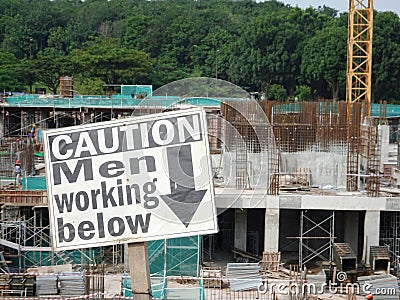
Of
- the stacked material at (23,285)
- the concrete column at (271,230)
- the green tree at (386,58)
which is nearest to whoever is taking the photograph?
the stacked material at (23,285)

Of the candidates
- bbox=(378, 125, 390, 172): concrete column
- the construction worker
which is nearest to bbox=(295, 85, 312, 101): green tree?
bbox=(378, 125, 390, 172): concrete column

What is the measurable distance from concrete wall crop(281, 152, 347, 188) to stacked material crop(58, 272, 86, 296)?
8.31m

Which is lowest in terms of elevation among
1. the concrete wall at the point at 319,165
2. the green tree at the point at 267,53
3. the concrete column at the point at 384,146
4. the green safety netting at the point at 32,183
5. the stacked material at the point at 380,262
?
the stacked material at the point at 380,262

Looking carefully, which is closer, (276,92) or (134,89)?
(134,89)

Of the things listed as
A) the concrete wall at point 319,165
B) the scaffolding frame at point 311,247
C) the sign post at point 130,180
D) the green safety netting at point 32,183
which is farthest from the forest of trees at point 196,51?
the sign post at point 130,180

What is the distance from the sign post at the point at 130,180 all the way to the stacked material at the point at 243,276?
1128cm

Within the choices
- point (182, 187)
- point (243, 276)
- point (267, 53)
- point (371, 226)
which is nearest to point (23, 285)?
point (243, 276)

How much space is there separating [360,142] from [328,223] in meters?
2.73

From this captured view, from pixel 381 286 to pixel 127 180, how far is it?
12.3 m

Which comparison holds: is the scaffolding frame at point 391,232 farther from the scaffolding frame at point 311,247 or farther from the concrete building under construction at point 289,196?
the scaffolding frame at point 311,247

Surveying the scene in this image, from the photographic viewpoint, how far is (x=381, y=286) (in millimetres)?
16719

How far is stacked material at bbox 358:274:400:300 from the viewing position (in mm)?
16170

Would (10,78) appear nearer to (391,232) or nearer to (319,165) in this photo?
(319,165)

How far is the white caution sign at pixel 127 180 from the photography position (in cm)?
575
